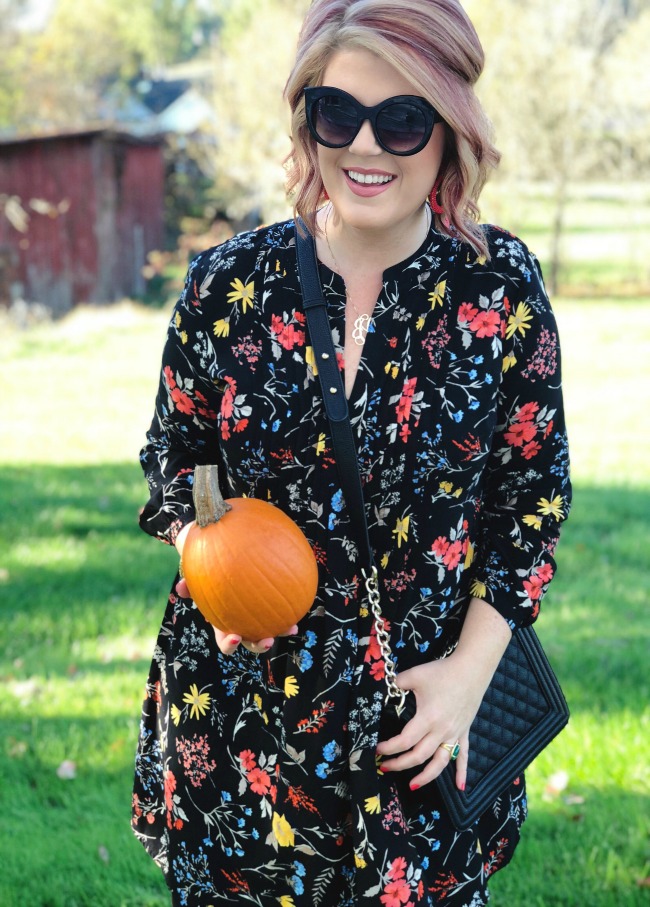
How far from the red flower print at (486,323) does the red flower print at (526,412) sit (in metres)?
0.17

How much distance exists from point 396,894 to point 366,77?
1.51 metres

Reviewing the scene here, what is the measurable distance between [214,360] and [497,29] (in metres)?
21.7

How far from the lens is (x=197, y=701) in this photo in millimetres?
2180

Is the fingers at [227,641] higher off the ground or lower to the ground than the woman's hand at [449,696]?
higher

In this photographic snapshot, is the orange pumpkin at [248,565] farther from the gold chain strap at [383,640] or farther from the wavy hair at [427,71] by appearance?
the wavy hair at [427,71]

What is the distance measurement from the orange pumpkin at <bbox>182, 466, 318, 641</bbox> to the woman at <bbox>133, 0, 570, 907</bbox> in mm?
56

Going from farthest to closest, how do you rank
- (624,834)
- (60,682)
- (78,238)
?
(78,238) → (60,682) → (624,834)

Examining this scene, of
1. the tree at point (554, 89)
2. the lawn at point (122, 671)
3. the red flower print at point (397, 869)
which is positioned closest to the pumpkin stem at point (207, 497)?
the red flower print at point (397, 869)

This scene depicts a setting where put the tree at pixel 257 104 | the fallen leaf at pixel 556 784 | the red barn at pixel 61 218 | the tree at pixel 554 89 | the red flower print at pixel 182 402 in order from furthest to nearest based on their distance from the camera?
1. the tree at pixel 257 104
2. the tree at pixel 554 89
3. the red barn at pixel 61 218
4. the fallen leaf at pixel 556 784
5. the red flower print at pixel 182 402

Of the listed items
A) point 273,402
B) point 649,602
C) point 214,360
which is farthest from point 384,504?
point 649,602

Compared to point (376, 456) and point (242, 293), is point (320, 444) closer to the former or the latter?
point (376, 456)

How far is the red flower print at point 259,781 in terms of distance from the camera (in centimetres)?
209

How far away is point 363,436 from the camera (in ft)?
6.43

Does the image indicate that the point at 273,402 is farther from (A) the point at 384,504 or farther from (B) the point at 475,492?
(B) the point at 475,492
